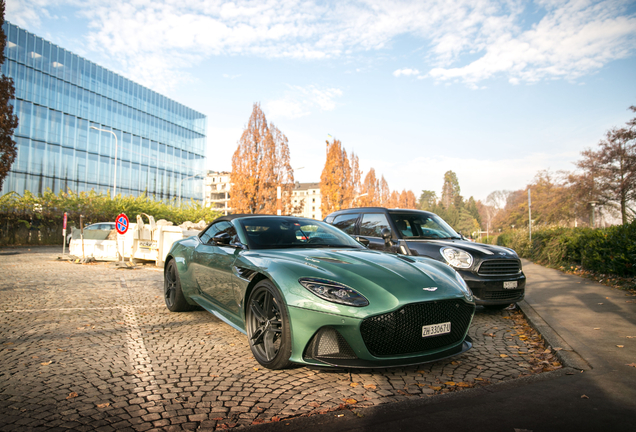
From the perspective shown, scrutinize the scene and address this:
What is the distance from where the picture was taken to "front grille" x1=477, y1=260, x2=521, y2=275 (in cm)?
613

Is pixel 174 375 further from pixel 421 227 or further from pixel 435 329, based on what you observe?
pixel 421 227

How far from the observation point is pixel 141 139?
5669 centimetres

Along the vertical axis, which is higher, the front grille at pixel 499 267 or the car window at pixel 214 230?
the car window at pixel 214 230

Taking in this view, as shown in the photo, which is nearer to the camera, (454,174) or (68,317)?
(68,317)

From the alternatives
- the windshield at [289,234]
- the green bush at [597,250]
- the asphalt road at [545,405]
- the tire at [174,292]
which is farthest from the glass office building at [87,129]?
the asphalt road at [545,405]

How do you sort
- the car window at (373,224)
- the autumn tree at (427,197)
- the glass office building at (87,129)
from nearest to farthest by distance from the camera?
1. the car window at (373,224)
2. the glass office building at (87,129)
3. the autumn tree at (427,197)

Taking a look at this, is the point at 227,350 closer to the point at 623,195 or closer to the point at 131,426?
the point at 131,426

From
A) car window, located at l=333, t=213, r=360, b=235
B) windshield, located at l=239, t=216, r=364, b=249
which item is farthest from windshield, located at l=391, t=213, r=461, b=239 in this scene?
windshield, located at l=239, t=216, r=364, b=249

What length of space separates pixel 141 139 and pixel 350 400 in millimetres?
60009

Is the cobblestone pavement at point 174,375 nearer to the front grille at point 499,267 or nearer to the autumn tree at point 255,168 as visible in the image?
the front grille at point 499,267

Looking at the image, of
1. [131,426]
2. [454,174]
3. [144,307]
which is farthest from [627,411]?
[454,174]

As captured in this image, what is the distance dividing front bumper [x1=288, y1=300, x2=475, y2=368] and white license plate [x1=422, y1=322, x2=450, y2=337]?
1.7 inches

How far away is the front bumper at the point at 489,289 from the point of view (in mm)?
6027

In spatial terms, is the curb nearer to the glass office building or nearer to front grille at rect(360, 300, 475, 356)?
front grille at rect(360, 300, 475, 356)
